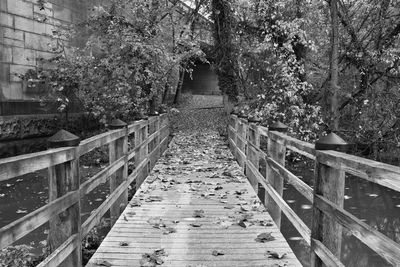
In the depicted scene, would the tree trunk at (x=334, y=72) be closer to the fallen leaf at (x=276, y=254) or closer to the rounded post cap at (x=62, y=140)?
the fallen leaf at (x=276, y=254)

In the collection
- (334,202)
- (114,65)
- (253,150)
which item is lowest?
(253,150)

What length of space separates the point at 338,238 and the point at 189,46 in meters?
10.6

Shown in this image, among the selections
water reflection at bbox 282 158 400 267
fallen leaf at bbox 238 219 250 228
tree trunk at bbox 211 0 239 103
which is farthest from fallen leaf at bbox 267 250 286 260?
tree trunk at bbox 211 0 239 103

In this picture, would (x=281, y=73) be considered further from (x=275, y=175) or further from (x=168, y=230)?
(x=168, y=230)

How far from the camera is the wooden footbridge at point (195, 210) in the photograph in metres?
2.42

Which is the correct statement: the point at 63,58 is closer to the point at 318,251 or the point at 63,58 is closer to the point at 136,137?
the point at 136,137

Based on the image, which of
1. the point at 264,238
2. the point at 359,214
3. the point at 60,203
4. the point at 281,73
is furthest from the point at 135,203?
the point at 281,73

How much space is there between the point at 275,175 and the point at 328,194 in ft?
7.18

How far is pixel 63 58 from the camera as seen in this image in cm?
1117

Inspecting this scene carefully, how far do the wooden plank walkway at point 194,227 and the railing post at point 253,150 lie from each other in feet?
0.49

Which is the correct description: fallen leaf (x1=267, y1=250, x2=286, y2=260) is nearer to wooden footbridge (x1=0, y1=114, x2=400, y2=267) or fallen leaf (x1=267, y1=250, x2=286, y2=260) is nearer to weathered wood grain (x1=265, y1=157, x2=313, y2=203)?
wooden footbridge (x1=0, y1=114, x2=400, y2=267)

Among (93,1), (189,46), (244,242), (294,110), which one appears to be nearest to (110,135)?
(244,242)

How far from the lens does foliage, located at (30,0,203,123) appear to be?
1050 cm

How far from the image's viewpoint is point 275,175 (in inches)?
205
